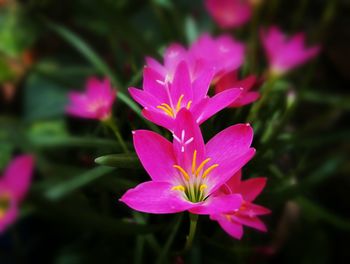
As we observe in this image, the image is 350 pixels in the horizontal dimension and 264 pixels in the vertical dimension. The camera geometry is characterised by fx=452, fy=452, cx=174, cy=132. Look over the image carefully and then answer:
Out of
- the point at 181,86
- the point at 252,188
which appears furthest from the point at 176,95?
the point at 252,188

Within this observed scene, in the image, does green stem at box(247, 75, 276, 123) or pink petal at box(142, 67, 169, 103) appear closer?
pink petal at box(142, 67, 169, 103)

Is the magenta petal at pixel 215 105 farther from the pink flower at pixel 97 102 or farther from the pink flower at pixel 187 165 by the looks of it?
the pink flower at pixel 97 102

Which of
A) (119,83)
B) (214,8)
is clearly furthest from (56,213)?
(214,8)

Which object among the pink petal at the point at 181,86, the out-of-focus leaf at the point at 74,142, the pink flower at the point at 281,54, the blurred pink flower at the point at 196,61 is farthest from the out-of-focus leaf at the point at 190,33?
the pink petal at the point at 181,86

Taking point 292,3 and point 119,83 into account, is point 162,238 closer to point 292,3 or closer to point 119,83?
point 119,83

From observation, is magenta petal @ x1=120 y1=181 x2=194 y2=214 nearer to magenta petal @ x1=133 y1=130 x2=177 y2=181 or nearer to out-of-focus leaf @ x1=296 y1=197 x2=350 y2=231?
magenta petal @ x1=133 y1=130 x2=177 y2=181

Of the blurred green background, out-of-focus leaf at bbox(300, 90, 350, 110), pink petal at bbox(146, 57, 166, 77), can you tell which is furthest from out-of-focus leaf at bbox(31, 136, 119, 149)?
out-of-focus leaf at bbox(300, 90, 350, 110)

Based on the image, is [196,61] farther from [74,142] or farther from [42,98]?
[42,98]
